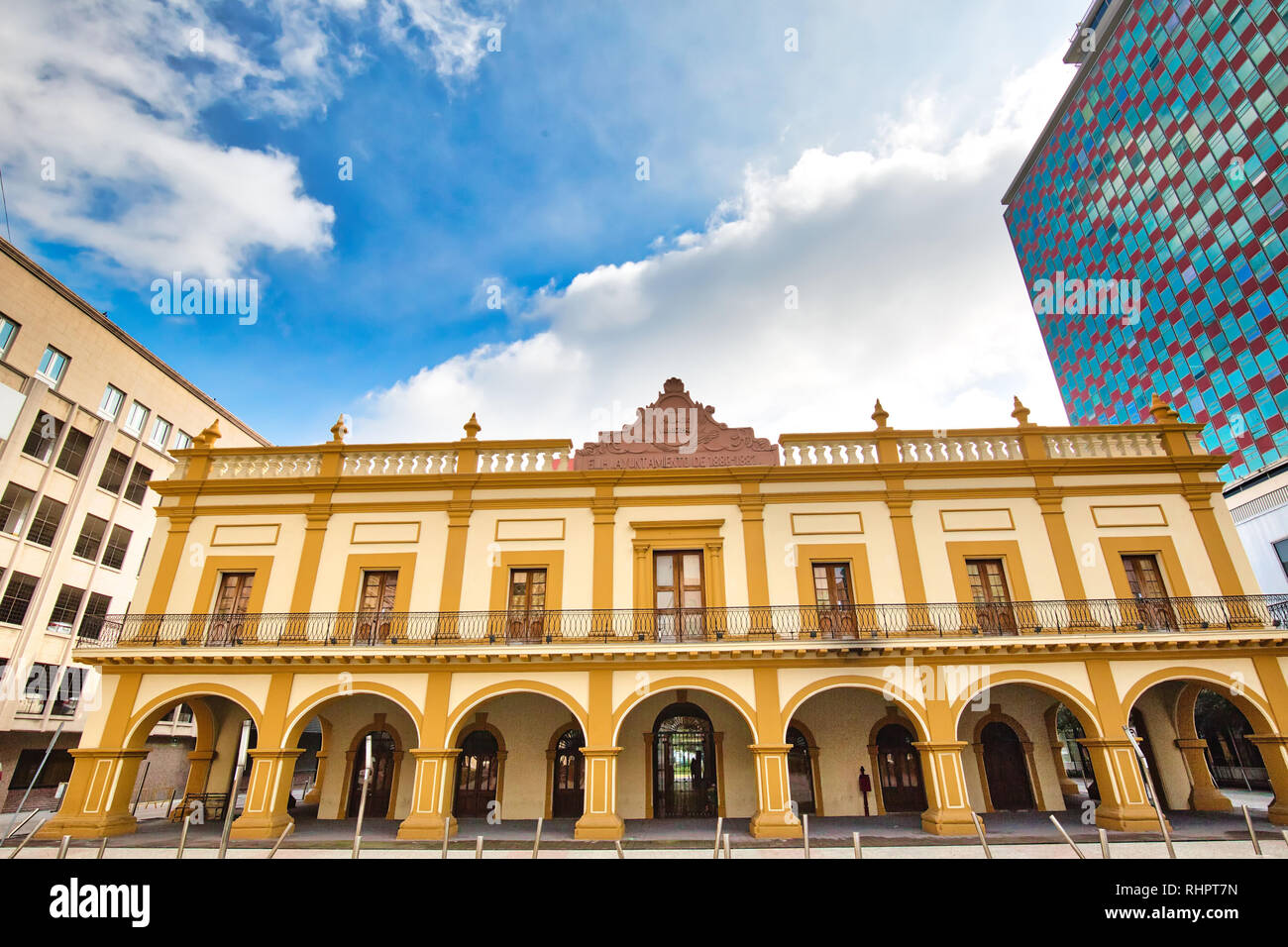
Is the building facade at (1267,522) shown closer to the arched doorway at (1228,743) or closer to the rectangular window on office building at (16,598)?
the arched doorway at (1228,743)

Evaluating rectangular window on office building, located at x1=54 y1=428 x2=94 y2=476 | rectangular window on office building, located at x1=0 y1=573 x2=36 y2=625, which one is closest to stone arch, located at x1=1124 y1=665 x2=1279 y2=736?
rectangular window on office building, located at x1=0 y1=573 x2=36 y2=625

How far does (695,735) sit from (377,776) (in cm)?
793

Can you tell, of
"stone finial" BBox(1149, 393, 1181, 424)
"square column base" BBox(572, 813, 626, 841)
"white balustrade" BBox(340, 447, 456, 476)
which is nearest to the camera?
"square column base" BBox(572, 813, 626, 841)

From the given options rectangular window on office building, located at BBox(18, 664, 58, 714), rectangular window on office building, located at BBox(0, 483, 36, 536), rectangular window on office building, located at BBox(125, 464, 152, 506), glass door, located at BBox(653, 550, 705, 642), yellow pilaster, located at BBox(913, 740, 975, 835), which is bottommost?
yellow pilaster, located at BBox(913, 740, 975, 835)

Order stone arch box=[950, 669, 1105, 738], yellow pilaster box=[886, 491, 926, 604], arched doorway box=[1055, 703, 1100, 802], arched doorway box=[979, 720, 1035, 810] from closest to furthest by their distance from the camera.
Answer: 1. stone arch box=[950, 669, 1105, 738]
2. yellow pilaster box=[886, 491, 926, 604]
3. arched doorway box=[979, 720, 1035, 810]
4. arched doorway box=[1055, 703, 1100, 802]

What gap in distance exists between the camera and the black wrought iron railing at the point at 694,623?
14102mm

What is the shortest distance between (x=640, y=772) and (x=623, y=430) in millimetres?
8289

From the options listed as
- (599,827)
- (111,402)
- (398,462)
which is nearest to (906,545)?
(599,827)

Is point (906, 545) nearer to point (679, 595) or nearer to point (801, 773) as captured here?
point (679, 595)

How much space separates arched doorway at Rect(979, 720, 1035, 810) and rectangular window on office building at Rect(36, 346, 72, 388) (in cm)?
3049

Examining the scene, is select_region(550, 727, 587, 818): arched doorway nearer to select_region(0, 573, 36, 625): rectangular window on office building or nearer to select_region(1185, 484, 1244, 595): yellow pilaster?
select_region(1185, 484, 1244, 595): yellow pilaster

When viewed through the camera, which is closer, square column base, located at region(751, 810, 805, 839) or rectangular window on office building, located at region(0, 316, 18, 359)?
square column base, located at region(751, 810, 805, 839)

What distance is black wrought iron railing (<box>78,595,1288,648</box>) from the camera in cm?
1410

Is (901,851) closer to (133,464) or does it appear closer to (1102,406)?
(133,464)
